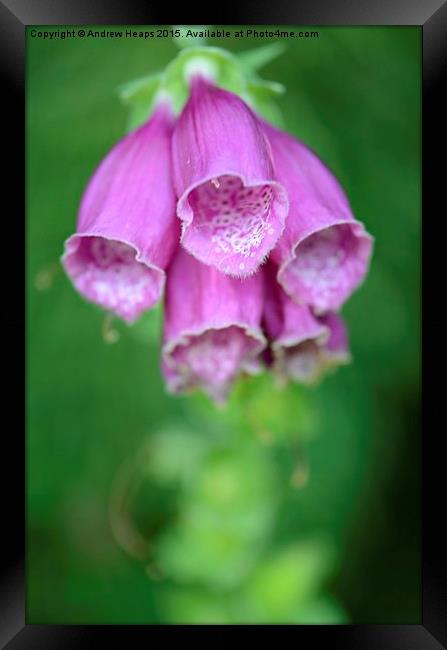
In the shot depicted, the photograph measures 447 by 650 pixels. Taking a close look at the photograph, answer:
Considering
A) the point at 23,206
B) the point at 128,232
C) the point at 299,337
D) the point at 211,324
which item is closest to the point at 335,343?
the point at 299,337

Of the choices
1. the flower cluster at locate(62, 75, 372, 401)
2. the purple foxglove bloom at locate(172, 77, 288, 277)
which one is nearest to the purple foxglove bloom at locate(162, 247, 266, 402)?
the flower cluster at locate(62, 75, 372, 401)

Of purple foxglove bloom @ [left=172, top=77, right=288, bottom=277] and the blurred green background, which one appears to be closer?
purple foxglove bloom @ [left=172, top=77, right=288, bottom=277]

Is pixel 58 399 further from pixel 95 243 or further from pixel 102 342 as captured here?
pixel 95 243

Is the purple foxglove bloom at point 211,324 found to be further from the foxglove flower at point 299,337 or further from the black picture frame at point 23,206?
the black picture frame at point 23,206

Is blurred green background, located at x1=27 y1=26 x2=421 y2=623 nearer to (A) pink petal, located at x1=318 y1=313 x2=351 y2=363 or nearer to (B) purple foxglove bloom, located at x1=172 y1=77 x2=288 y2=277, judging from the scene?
(A) pink petal, located at x1=318 y1=313 x2=351 y2=363

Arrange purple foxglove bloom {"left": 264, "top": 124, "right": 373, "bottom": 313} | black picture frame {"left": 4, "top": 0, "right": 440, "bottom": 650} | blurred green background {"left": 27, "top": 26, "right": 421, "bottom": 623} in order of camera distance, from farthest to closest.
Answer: blurred green background {"left": 27, "top": 26, "right": 421, "bottom": 623}, black picture frame {"left": 4, "top": 0, "right": 440, "bottom": 650}, purple foxglove bloom {"left": 264, "top": 124, "right": 373, "bottom": 313}

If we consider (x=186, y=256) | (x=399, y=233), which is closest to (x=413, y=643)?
(x=186, y=256)
